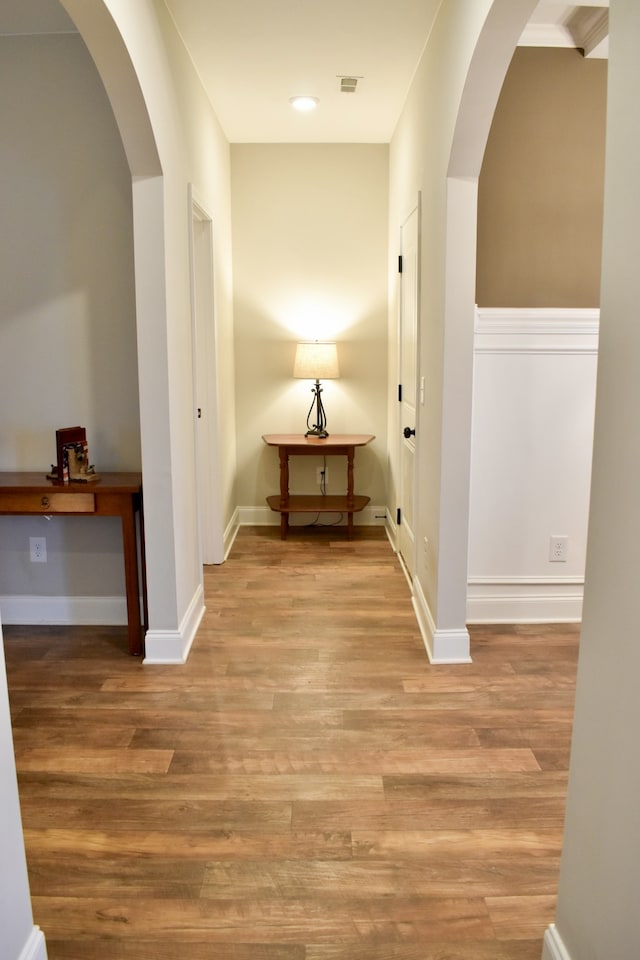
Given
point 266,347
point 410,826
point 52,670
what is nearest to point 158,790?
point 410,826

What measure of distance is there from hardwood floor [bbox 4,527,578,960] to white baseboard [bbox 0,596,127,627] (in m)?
0.10

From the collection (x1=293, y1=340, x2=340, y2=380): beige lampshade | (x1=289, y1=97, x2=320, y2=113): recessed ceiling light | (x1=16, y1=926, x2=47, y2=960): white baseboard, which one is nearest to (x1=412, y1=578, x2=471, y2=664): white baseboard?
(x1=16, y1=926, x2=47, y2=960): white baseboard

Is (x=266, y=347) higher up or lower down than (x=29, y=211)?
lower down

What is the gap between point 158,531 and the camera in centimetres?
314

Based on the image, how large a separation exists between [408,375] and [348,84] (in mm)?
1555

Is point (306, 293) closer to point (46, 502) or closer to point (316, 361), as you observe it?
point (316, 361)

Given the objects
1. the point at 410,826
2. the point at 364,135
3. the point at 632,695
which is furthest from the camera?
the point at 364,135

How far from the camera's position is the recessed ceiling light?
4.21m

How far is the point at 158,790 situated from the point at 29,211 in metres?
2.47

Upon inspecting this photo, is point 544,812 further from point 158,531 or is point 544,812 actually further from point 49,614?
point 49,614

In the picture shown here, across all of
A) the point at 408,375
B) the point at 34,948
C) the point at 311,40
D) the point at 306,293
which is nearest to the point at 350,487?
the point at 408,375

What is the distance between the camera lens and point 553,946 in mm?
1595

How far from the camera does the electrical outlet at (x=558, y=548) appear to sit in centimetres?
359

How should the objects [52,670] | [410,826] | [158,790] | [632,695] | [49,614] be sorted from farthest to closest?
[49,614]
[52,670]
[158,790]
[410,826]
[632,695]
